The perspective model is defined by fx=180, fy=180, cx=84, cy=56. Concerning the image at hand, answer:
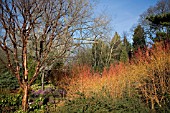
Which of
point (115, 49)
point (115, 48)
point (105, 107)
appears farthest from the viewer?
point (115, 48)

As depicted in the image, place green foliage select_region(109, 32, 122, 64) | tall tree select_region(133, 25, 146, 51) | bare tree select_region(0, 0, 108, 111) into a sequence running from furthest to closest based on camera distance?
green foliage select_region(109, 32, 122, 64), tall tree select_region(133, 25, 146, 51), bare tree select_region(0, 0, 108, 111)

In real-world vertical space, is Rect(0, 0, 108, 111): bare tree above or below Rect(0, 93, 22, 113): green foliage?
above

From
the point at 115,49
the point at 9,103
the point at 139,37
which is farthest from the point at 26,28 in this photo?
the point at 115,49

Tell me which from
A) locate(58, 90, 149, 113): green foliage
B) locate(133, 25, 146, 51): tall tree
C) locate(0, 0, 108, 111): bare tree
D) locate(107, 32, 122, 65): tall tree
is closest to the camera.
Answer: locate(58, 90, 149, 113): green foliage

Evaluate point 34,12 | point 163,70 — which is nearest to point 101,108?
point 163,70

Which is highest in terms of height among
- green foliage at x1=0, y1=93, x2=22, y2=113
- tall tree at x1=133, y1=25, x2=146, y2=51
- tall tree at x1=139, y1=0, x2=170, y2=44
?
tall tree at x1=139, y1=0, x2=170, y2=44

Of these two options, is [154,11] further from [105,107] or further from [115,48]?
[105,107]

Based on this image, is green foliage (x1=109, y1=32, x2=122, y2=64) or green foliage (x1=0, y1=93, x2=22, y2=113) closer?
green foliage (x1=0, y1=93, x2=22, y2=113)

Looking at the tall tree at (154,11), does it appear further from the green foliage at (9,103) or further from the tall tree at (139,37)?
the green foliage at (9,103)

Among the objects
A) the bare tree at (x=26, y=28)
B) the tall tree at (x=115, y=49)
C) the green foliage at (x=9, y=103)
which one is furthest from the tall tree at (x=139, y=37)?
the green foliage at (x=9, y=103)

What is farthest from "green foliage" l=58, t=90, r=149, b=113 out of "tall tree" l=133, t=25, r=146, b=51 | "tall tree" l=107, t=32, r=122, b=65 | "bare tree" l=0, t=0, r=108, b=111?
"tall tree" l=107, t=32, r=122, b=65

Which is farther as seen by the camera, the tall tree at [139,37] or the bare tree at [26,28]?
the tall tree at [139,37]

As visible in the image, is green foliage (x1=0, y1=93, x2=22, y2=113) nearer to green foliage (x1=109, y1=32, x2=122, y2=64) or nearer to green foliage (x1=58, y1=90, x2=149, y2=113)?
green foliage (x1=58, y1=90, x2=149, y2=113)

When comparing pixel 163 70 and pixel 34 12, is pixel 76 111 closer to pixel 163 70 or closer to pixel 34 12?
pixel 163 70
